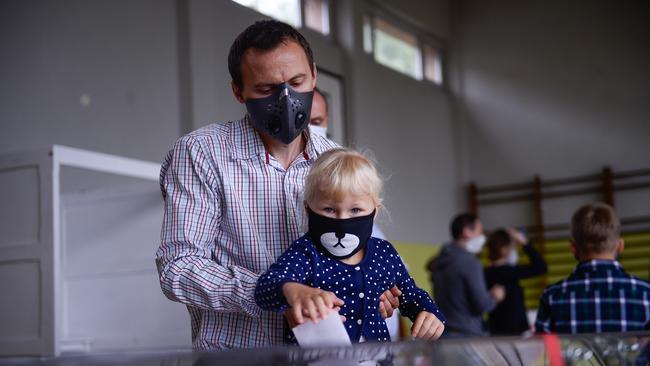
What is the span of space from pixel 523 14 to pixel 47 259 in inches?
307

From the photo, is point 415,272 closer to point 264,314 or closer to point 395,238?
point 395,238

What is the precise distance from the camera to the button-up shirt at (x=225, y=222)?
1.37m

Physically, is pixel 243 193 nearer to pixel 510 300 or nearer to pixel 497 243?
pixel 510 300

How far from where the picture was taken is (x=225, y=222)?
57.5 inches

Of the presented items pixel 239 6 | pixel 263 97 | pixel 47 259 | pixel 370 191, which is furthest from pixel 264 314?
pixel 239 6

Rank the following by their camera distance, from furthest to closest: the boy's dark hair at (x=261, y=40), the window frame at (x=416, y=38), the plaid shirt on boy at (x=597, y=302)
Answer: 1. the window frame at (x=416, y=38)
2. the plaid shirt on boy at (x=597, y=302)
3. the boy's dark hair at (x=261, y=40)

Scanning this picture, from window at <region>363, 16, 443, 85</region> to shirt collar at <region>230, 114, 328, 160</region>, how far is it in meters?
7.44

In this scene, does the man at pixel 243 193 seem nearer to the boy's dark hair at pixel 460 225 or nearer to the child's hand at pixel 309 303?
the child's hand at pixel 309 303

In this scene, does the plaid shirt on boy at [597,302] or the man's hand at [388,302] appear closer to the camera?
the man's hand at [388,302]

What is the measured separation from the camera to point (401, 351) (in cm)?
87

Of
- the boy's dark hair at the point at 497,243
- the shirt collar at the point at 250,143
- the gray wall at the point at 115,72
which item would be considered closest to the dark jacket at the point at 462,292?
the boy's dark hair at the point at 497,243

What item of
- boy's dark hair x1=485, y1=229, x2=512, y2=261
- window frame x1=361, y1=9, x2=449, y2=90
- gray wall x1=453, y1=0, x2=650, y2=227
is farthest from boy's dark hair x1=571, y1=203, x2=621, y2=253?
gray wall x1=453, y1=0, x2=650, y2=227

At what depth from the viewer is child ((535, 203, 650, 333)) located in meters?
2.70

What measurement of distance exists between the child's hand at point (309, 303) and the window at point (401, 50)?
7841mm
